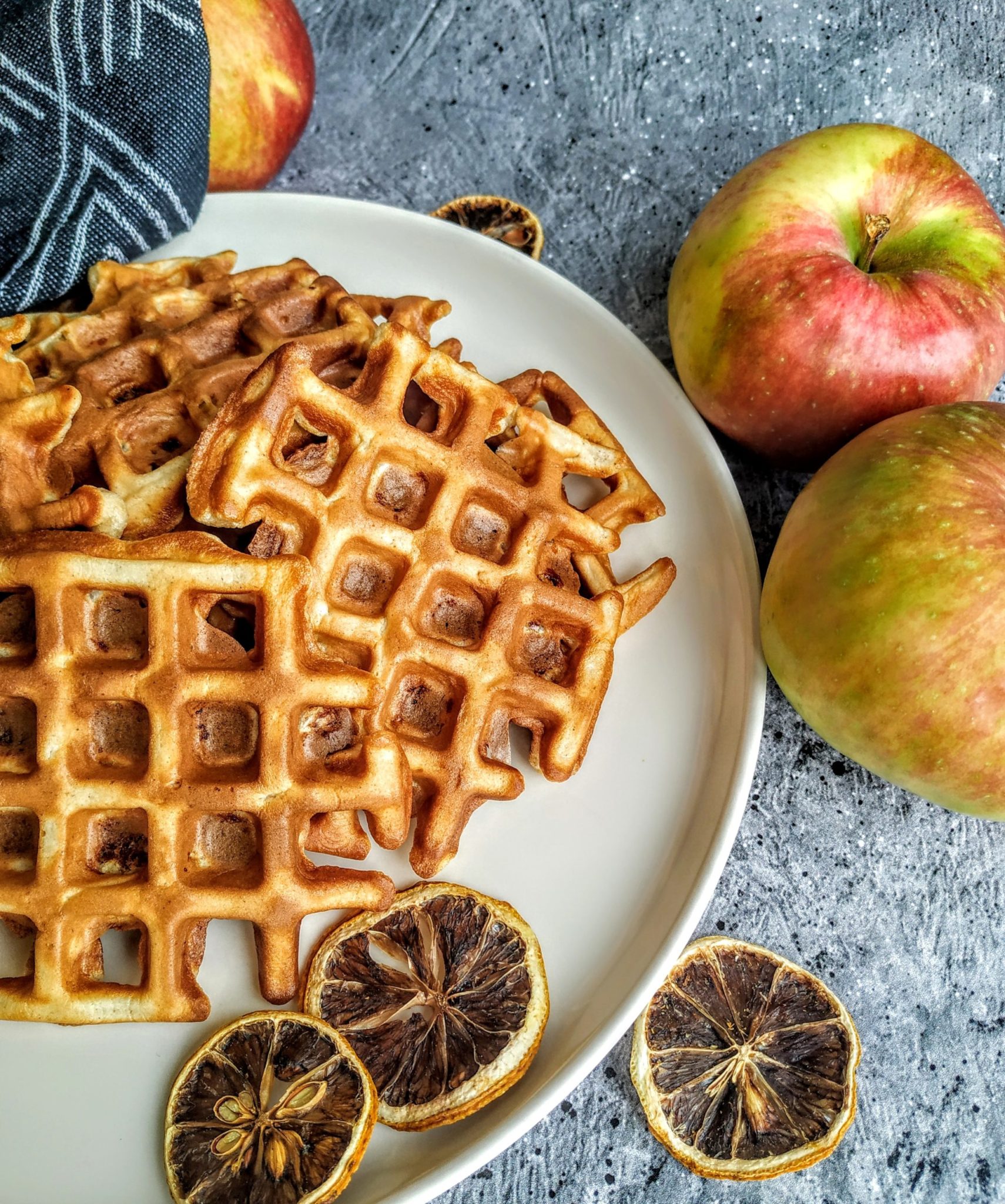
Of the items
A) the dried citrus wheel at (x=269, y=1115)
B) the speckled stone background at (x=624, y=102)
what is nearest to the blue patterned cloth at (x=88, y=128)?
the speckled stone background at (x=624, y=102)

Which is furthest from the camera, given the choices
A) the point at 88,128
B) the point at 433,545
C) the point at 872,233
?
the point at 88,128

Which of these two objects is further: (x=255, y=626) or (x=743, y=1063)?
(x=743, y=1063)

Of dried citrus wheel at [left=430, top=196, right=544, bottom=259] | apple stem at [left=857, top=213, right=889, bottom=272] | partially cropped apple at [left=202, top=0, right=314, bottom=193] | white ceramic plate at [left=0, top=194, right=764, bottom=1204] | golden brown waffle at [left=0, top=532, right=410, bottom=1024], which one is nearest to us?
golden brown waffle at [left=0, top=532, right=410, bottom=1024]

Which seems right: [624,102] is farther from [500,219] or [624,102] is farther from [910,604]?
[910,604]

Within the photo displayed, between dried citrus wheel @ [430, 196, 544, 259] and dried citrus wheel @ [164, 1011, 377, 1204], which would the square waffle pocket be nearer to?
dried citrus wheel @ [164, 1011, 377, 1204]

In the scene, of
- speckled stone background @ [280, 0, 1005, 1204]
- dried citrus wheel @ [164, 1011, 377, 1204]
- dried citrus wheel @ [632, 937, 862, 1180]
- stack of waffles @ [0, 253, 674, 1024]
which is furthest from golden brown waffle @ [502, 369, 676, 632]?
dried citrus wheel @ [164, 1011, 377, 1204]

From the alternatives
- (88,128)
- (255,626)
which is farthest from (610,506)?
(88,128)

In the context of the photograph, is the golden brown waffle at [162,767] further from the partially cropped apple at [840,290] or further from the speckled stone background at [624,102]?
the speckled stone background at [624,102]
